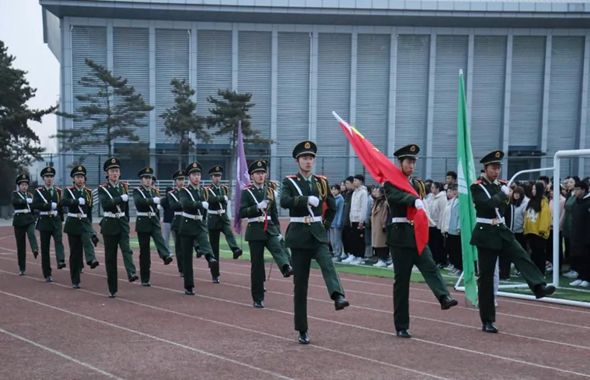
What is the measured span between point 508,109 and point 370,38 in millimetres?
9959

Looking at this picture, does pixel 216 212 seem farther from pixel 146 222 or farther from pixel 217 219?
pixel 146 222

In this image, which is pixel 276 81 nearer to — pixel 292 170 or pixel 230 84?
pixel 230 84

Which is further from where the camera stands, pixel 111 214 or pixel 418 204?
pixel 111 214

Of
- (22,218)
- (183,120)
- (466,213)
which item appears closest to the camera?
(466,213)

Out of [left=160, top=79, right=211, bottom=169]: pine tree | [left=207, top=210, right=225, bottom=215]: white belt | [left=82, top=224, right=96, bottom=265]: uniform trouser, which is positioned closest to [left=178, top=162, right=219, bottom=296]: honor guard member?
[left=207, top=210, right=225, bottom=215]: white belt

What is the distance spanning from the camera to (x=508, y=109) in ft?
156

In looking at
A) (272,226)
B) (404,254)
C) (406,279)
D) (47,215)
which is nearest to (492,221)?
(404,254)

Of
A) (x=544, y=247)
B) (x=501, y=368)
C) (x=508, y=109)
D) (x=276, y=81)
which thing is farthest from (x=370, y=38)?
(x=501, y=368)

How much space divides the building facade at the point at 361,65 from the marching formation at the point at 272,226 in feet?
97.1

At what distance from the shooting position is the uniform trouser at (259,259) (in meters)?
10.6

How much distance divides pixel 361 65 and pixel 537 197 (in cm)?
3406

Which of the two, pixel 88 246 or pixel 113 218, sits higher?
pixel 113 218

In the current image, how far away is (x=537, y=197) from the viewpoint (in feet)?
45.6

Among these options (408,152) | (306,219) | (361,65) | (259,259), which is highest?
(361,65)
